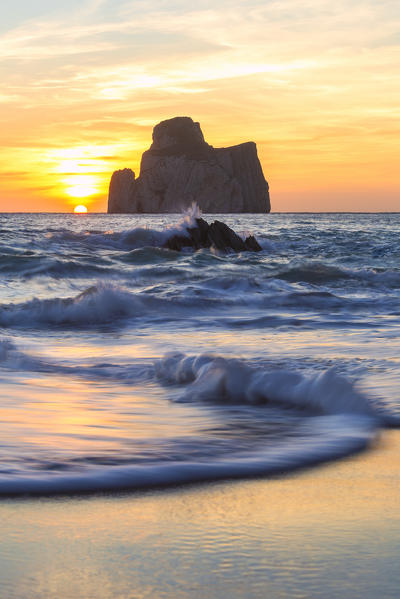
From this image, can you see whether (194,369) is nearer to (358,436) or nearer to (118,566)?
(358,436)

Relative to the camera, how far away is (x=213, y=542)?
1.70 meters

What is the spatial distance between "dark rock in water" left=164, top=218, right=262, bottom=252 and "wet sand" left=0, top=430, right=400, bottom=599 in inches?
737

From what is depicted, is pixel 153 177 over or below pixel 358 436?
over

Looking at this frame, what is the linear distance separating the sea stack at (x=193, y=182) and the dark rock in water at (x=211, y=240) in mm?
128901

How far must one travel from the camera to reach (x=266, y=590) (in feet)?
4.75

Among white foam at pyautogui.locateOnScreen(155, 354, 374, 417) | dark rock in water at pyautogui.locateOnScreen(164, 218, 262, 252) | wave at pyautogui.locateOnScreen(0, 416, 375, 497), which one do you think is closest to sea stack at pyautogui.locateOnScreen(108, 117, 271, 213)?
dark rock in water at pyautogui.locateOnScreen(164, 218, 262, 252)

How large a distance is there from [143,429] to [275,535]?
1.30 metres

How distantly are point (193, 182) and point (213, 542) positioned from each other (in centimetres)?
15473

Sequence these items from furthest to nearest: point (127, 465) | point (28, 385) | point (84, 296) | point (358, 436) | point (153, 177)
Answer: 1. point (153, 177)
2. point (84, 296)
3. point (28, 385)
4. point (358, 436)
5. point (127, 465)

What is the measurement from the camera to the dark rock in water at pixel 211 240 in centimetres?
2102

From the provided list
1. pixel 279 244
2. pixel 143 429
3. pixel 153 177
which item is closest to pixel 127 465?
pixel 143 429

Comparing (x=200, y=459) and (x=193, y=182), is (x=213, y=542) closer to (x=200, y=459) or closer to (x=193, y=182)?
(x=200, y=459)

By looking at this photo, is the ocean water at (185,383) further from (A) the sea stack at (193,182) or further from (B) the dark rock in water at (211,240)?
(A) the sea stack at (193,182)

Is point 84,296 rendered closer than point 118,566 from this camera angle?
No
